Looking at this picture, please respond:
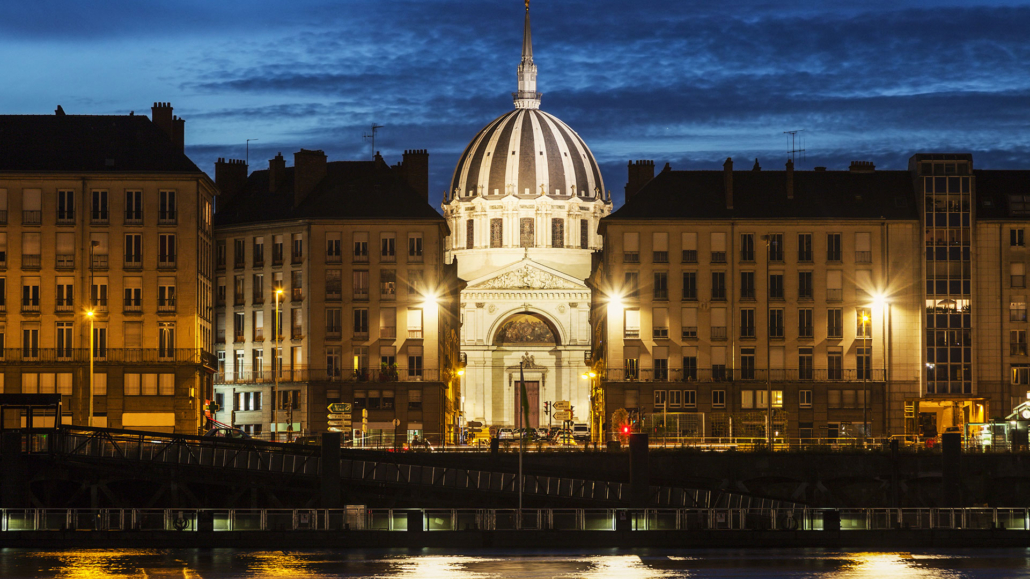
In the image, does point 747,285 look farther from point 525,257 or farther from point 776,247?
point 525,257

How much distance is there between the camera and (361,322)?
9700cm

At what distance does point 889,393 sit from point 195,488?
4288cm

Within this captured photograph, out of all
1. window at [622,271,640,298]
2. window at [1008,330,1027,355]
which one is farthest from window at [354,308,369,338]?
window at [1008,330,1027,355]

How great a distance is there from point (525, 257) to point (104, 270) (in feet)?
282

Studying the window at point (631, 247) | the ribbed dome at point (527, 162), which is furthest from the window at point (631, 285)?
the ribbed dome at point (527, 162)

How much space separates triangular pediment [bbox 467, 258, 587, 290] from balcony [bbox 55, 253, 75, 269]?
248 ft

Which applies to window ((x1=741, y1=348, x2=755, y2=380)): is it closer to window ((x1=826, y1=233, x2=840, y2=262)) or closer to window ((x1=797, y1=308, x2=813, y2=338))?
window ((x1=797, y1=308, x2=813, y2=338))

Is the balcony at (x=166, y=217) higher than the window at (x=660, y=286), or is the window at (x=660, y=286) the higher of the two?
the balcony at (x=166, y=217)

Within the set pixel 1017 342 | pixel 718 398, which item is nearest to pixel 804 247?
pixel 718 398

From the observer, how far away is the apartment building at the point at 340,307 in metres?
96.1

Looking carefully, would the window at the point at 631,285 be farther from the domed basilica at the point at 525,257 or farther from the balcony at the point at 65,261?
the domed basilica at the point at 525,257

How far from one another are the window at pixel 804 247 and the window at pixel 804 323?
2.77m

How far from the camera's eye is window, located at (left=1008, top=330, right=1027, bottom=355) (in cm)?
9450

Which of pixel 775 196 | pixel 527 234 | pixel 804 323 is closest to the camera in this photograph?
pixel 804 323
